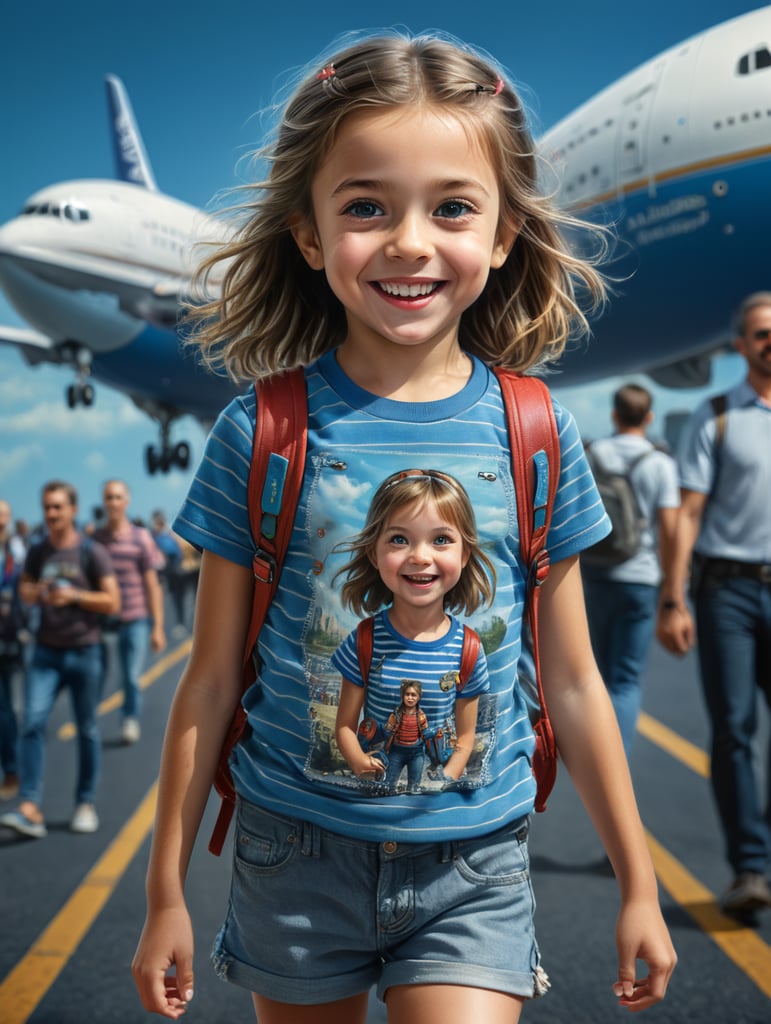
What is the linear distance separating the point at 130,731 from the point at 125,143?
43218mm

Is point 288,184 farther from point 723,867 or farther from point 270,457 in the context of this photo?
point 723,867

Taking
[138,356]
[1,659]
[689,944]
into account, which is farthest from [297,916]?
[138,356]

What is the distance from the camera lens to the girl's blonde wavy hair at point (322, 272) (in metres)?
1.52

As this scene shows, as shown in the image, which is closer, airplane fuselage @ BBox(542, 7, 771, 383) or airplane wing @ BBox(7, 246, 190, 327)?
airplane fuselage @ BBox(542, 7, 771, 383)

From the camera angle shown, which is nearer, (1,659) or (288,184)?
(288,184)

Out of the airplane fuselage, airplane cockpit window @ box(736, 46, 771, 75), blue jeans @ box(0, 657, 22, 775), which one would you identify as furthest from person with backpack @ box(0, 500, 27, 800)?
airplane cockpit window @ box(736, 46, 771, 75)

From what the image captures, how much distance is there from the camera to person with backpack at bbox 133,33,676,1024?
149 centimetres

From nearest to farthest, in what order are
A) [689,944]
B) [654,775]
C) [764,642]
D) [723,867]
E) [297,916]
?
1. [297,916]
2. [689,944]
3. [764,642]
4. [723,867]
5. [654,775]

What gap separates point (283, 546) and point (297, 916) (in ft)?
1.67

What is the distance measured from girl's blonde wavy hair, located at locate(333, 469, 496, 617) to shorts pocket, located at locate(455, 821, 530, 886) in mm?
362

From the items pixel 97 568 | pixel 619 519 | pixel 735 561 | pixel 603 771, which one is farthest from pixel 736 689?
pixel 97 568

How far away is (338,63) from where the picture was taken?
159 cm

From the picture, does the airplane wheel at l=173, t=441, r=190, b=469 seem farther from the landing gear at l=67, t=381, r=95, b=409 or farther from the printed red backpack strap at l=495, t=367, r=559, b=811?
the printed red backpack strap at l=495, t=367, r=559, b=811

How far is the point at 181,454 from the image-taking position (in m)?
31.9
